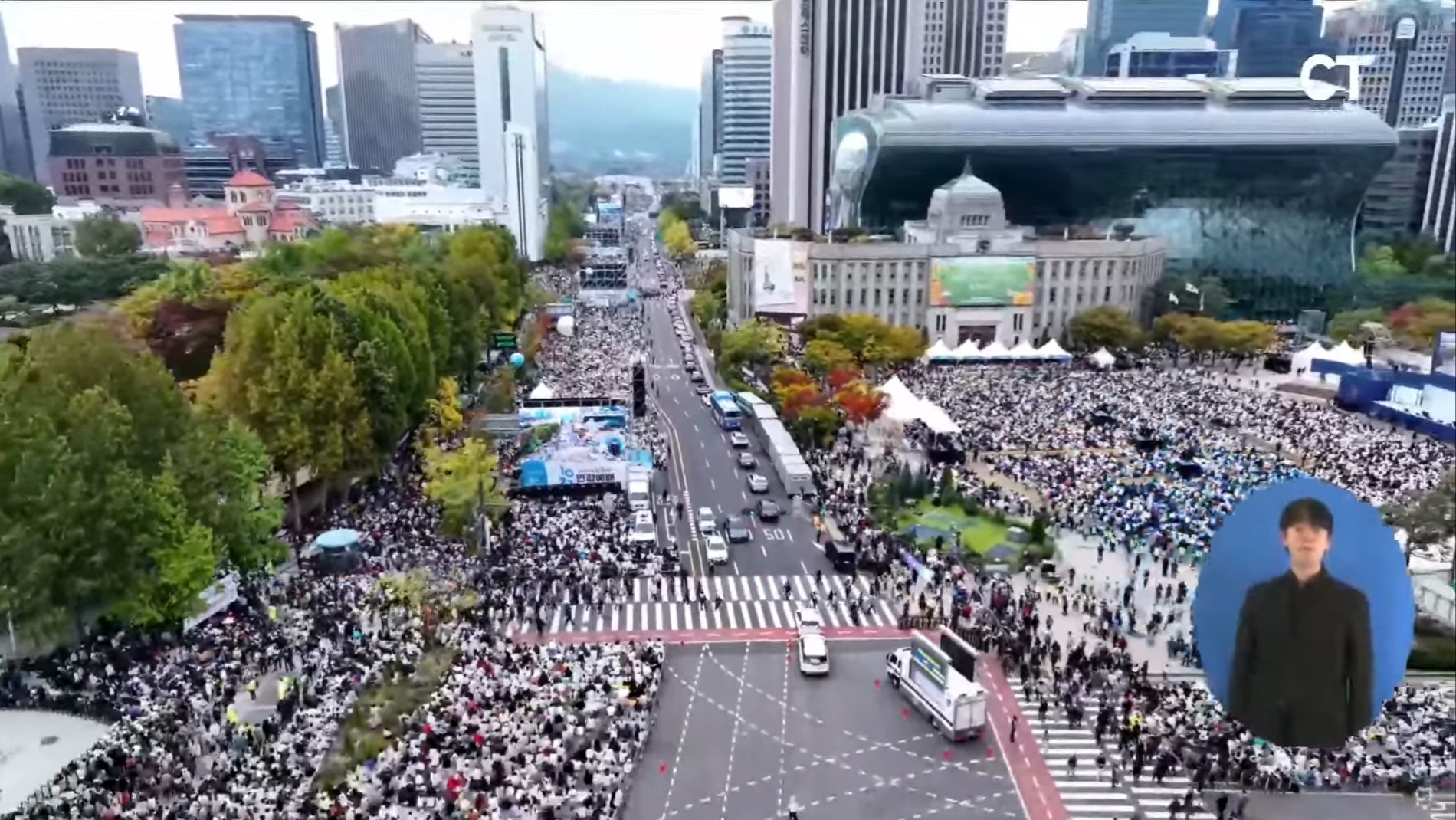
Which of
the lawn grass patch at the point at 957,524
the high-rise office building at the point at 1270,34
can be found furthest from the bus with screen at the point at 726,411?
the high-rise office building at the point at 1270,34

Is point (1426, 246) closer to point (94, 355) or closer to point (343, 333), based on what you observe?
point (343, 333)

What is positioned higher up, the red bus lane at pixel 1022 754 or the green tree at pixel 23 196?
the green tree at pixel 23 196

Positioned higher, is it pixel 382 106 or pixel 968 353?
pixel 382 106

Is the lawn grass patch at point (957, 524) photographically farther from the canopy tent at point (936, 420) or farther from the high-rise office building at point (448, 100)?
the high-rise office building at point (448, 100)

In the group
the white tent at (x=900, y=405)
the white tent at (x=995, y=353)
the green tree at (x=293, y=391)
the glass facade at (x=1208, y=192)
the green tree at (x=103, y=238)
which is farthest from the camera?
the glass facade at (x=1208, y=192)

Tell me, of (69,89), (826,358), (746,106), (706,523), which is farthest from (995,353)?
(746,106)

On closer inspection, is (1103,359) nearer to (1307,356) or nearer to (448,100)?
(1307,356)
